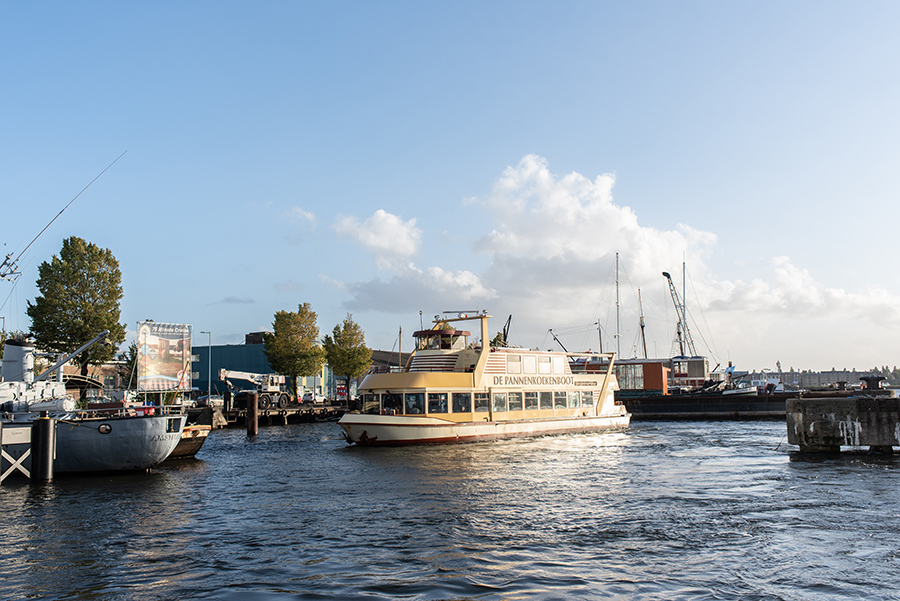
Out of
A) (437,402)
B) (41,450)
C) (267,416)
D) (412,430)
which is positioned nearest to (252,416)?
(267,416)

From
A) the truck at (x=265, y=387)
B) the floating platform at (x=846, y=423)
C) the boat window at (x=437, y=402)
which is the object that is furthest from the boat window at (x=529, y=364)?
the truck at (x=265, y=387)

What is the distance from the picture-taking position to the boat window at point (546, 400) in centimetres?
4228

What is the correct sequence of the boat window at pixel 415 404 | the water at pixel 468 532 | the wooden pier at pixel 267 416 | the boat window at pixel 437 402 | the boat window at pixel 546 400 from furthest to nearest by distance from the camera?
the wooden pier at pixel 267 416, the boat window at pixel 546 400, the boat window at pixel 437 402, the boat window at pixel 415 404, the water at pixel 468 532

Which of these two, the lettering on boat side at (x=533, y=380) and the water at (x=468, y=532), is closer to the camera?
the water at (x=468, y=532)

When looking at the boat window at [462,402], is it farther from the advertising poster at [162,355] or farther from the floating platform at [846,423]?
the floating platform at [846,423]

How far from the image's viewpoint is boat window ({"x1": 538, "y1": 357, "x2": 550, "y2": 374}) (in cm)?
4234

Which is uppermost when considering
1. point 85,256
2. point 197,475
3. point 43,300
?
point 85,256

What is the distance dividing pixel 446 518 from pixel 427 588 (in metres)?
5.88

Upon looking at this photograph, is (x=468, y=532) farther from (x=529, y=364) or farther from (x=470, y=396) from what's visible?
(x=529, y=364)

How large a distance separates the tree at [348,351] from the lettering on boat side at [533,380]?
41191mm

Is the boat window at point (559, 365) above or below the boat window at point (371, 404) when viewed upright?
above

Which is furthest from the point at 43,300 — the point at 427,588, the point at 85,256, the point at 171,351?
the point at 427,588

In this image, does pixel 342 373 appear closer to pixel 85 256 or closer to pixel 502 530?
pixel 85 256

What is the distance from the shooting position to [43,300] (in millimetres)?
52344
